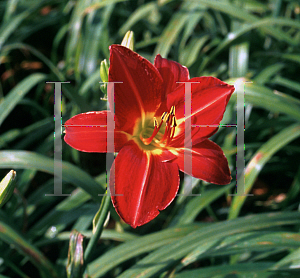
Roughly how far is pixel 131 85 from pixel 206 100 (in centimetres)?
12

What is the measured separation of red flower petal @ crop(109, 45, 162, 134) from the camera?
16.8 inches

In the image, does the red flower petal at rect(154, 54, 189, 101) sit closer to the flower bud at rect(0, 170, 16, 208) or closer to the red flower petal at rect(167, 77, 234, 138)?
the red flower petal at rect(167, 77, 234, 138)

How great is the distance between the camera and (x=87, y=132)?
437 mm

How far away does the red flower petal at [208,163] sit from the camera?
0.47 m

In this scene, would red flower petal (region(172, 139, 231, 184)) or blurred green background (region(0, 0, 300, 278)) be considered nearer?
red flower petal (region(172, 139, 231, 184))

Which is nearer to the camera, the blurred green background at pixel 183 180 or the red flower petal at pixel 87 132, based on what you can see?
the red flower petal at pixel 87 132

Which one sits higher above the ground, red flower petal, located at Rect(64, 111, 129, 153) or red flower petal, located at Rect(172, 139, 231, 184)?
red flower petal, located at Rect(64, 111, 129, 153)

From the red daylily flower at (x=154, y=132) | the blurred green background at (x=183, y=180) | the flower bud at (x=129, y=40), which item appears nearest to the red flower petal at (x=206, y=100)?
the red daylily flower at (x=154, y=132)

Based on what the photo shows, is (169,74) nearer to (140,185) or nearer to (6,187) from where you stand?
(140,185)

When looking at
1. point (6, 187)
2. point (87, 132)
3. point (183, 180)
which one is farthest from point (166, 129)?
point (183, 180)

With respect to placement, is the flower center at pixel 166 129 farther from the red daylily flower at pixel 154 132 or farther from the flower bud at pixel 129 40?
the flower bud at pixel 129 40

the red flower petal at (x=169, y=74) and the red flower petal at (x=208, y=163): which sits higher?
the red flower petal at (x=169, y=74)

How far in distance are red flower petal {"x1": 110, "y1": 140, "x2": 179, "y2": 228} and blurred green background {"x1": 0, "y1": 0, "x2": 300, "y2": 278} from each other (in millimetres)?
146

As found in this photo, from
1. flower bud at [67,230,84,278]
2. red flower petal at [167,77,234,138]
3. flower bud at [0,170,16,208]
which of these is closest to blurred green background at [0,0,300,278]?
flower bud at [67,230,84,278]
